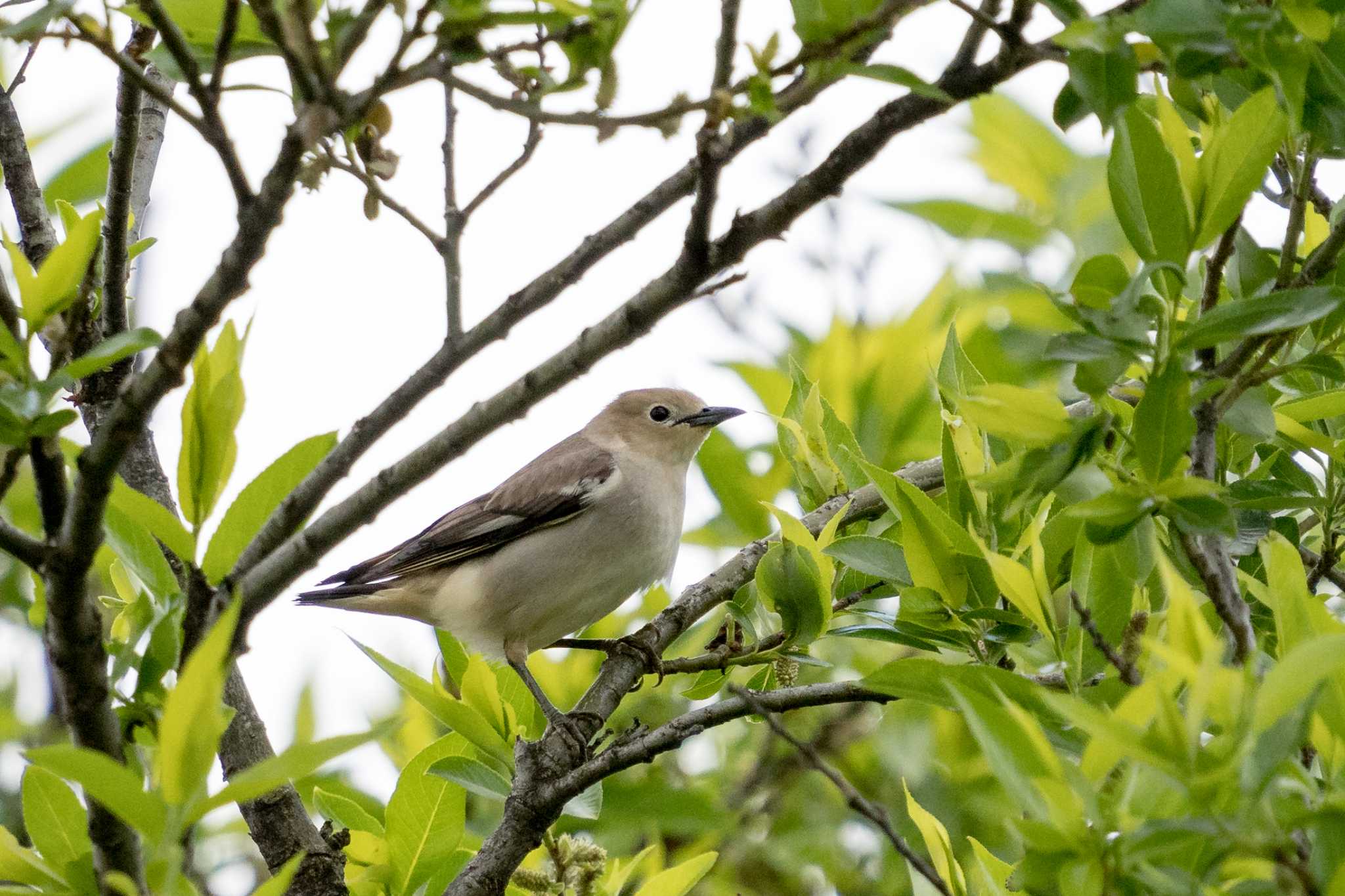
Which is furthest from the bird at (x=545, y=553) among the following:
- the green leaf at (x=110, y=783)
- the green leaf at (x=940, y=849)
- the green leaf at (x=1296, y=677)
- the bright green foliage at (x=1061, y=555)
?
the green leaf at (x=1296, y=677)

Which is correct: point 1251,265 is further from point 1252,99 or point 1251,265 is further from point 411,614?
point 411,614

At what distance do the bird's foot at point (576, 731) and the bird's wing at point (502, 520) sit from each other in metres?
2.38

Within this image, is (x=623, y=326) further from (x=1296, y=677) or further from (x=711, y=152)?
(x=1296, y=677)

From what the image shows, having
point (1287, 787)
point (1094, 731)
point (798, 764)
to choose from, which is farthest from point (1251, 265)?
point (798, 764)

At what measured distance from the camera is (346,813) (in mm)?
3740

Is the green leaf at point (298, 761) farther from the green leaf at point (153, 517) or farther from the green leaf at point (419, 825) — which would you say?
the green leaf at point (419, 825)

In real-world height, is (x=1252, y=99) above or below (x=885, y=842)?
above

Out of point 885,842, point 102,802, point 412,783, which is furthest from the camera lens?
point 885,842

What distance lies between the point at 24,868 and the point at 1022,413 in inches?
81.8

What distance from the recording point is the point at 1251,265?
2.78 meters

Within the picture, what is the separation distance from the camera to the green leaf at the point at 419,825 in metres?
3.41

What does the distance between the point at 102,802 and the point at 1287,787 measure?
69.9 inches

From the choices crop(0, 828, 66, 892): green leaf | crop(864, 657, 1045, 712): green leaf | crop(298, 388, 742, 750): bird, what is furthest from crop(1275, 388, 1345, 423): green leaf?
crop(298, 388, 742, 750): bird

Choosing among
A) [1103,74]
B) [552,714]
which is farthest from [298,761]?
[552,714]
